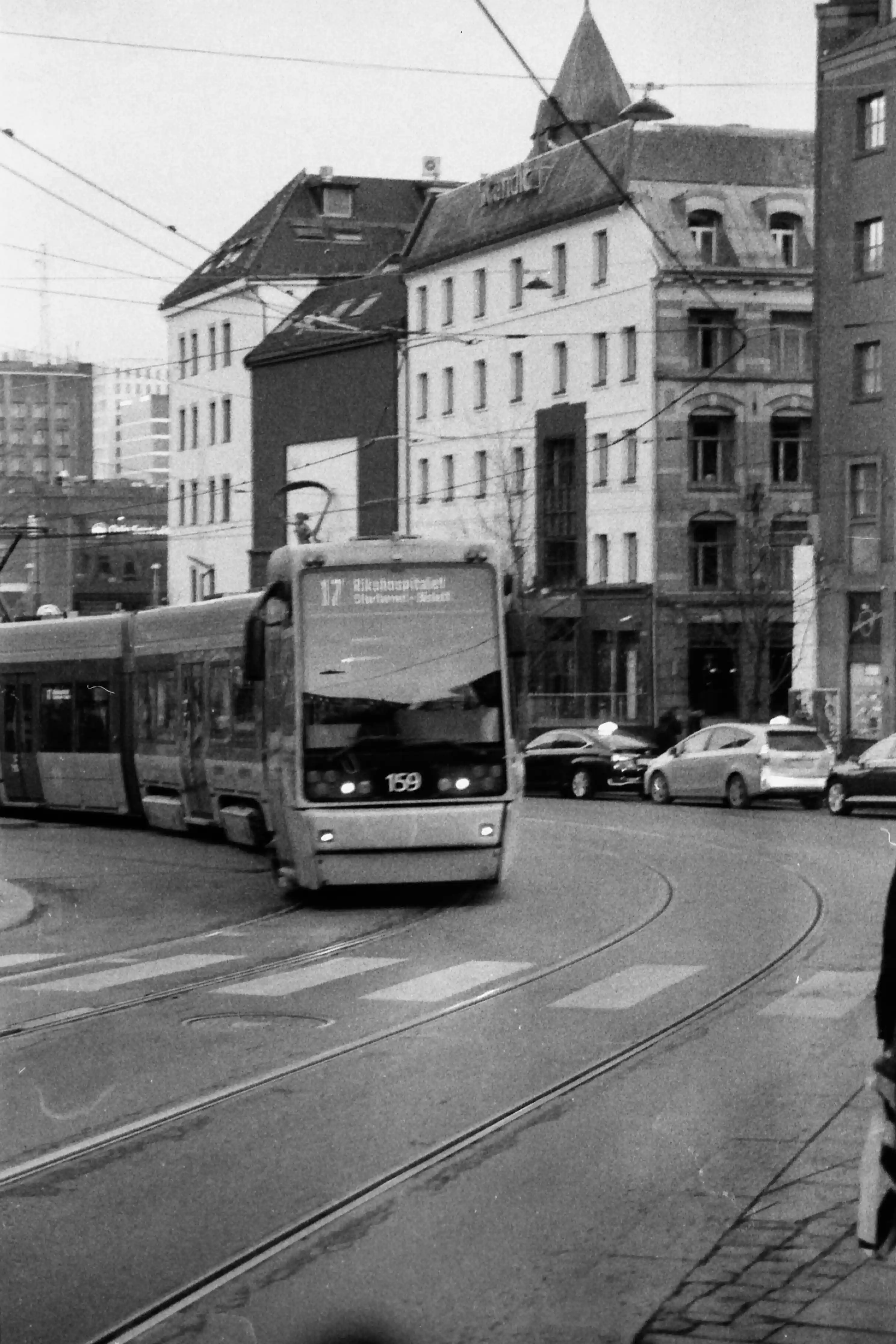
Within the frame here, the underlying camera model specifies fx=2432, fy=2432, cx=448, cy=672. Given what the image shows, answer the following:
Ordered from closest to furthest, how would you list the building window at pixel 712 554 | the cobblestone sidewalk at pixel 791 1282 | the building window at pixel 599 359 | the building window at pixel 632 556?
the cobblestone sidewalk at pixel 791 1282, the building window at pixel 712 554, the building window at pixel 632 556, the building window at pixel 599 359

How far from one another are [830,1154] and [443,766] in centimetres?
1121

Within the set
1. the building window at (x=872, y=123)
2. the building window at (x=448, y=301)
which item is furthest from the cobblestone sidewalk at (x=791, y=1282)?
the building window at (x=448, y=301)

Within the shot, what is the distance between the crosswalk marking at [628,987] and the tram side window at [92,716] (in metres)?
18.4

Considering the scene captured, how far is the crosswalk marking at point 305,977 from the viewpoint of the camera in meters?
14.2

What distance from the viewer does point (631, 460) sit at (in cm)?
6794

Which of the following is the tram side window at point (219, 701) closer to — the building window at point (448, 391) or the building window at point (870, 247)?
the building window at point (870, 247)

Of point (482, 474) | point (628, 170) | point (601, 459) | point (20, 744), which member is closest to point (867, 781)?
point (20, 744)

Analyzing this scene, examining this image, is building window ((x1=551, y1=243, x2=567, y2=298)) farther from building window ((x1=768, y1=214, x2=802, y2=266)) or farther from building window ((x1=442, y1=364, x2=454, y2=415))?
building window ((x1=442, y1=364, x2=454, y2=415))

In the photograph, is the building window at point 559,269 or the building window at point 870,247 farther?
the building window at point 559,269

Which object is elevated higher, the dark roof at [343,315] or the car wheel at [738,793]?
the dark roof at [343,315]

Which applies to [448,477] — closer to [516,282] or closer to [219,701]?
[516,282]

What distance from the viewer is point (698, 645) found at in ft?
219

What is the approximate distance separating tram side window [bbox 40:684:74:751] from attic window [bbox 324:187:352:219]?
58.8m

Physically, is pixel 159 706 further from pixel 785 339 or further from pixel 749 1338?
pixel 785 339
